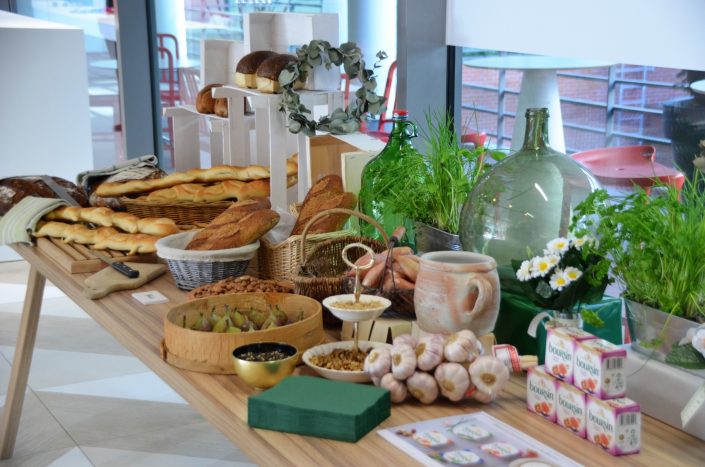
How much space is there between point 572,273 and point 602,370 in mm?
233

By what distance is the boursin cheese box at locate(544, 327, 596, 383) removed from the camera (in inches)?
49.3

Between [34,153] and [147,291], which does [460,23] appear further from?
[34,153]

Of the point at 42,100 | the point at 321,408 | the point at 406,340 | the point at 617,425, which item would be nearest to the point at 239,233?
the point at 406,340

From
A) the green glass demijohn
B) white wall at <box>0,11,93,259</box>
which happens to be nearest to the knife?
the green glass demijohn

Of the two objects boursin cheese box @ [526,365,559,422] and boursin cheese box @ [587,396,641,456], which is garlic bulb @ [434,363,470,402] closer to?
boursin cheese box @ [526,365,559,422]

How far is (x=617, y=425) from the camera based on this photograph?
3.89ft

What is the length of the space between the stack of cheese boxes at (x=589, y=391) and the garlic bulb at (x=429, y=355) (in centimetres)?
15

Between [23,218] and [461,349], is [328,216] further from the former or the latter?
[23,218]

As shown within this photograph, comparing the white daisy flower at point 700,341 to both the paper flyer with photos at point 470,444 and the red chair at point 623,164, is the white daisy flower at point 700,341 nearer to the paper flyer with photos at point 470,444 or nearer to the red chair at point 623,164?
the paper flyer with photos at point 470,444

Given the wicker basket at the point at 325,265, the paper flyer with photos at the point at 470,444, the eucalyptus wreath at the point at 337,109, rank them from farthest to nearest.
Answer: the eucalyptus wreath at the point at 337,109
the wicker basket at the point at 325,265
the paper flyer with photos at the point at 470,444

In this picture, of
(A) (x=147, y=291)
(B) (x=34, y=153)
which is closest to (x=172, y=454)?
(A) (x=147, y=291)

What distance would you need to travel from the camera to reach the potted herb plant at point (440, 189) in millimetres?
1916

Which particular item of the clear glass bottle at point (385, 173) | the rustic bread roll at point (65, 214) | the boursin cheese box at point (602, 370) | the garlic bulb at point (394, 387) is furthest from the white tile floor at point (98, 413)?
the boursin cheese box at point (602, 370)

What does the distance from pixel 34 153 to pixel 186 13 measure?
6.02 ft
